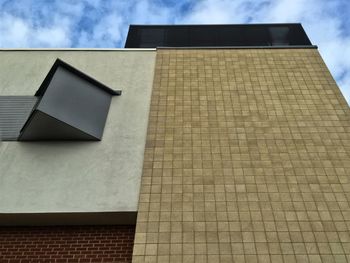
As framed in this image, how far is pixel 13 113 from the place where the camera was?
20.0ft

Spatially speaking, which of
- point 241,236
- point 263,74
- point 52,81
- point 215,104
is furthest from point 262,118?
point 52,81

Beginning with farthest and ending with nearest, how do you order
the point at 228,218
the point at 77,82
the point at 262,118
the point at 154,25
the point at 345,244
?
the point at 154,25 < the point at 77,82 < the point at 262,118 < the point at 228,218 < the point at 345,244

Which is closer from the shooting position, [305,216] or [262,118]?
[305,216]

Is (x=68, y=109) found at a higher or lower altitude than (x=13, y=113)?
lower

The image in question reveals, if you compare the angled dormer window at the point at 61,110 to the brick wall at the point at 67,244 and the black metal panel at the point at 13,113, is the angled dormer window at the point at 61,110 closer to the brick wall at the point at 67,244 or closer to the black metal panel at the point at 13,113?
the black metal panel at the point at 13,113

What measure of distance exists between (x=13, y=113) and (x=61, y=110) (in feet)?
4.49

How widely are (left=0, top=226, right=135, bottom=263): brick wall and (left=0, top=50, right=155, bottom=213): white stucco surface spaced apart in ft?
1.27

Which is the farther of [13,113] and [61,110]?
[13,113]

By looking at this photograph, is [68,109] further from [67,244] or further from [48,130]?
[67,244]

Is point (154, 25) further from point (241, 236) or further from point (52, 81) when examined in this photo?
point (241, 236)

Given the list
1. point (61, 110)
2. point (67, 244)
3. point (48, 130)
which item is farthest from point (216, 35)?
point (67, 244)

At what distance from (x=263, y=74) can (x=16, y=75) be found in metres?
5.20

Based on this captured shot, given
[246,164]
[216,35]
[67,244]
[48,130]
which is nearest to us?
[67,244]

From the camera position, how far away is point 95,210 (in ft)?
14.6
